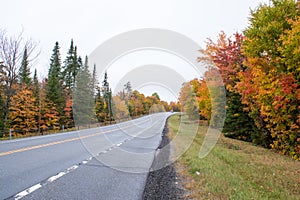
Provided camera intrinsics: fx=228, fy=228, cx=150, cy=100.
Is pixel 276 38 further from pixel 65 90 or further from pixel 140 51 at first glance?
pixel 65 90

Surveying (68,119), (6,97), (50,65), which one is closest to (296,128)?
(6,97)

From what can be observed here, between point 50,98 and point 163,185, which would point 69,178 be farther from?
point 50,98

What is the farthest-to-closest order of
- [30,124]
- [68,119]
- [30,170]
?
1. [68,119]
2. [30,124]
3. [30,170]

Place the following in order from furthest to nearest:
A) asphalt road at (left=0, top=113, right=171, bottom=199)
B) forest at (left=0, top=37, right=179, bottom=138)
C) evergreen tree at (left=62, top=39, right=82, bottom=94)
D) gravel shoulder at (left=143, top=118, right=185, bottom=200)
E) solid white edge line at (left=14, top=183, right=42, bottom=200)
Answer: evergreen tree at (left=62, top=39, right=82, bottom=94) < forest at (left=0, top=37, right=179, bottom=138) < gravel shoulder at (left=143, top=118, right=185, bottom=200) < asphalt road at (left=0, top=113, right=171, bottom=199) < solid white edge line at (left=14, top=183, right=42, bottom=200)

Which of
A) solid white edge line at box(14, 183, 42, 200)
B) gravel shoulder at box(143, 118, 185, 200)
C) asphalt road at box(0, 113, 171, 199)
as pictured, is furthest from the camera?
gravel shoulder at box(143, 118, 185, 200)

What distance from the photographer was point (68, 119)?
40.3m

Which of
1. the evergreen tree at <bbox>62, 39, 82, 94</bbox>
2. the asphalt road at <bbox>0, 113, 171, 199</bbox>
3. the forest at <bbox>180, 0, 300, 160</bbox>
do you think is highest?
the evergreen tree at <bbox>62, 39, 82, 94</bbox>

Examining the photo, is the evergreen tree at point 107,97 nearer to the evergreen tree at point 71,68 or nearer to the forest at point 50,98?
the forest at point 50,98

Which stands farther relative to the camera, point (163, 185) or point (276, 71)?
point (276, 71)

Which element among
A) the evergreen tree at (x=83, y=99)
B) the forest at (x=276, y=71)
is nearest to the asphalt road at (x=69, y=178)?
the forest at (x=276, y=71)

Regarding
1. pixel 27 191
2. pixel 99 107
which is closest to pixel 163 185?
pixel 27 191

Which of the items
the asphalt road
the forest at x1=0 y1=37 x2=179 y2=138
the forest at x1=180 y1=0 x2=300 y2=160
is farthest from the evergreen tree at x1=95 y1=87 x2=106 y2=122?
the asphalt road

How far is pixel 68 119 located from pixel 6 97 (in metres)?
16.7

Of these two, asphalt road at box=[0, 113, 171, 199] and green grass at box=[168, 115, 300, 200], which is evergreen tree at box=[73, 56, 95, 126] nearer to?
asphalt road at box=[0, 113, 171, 199]
